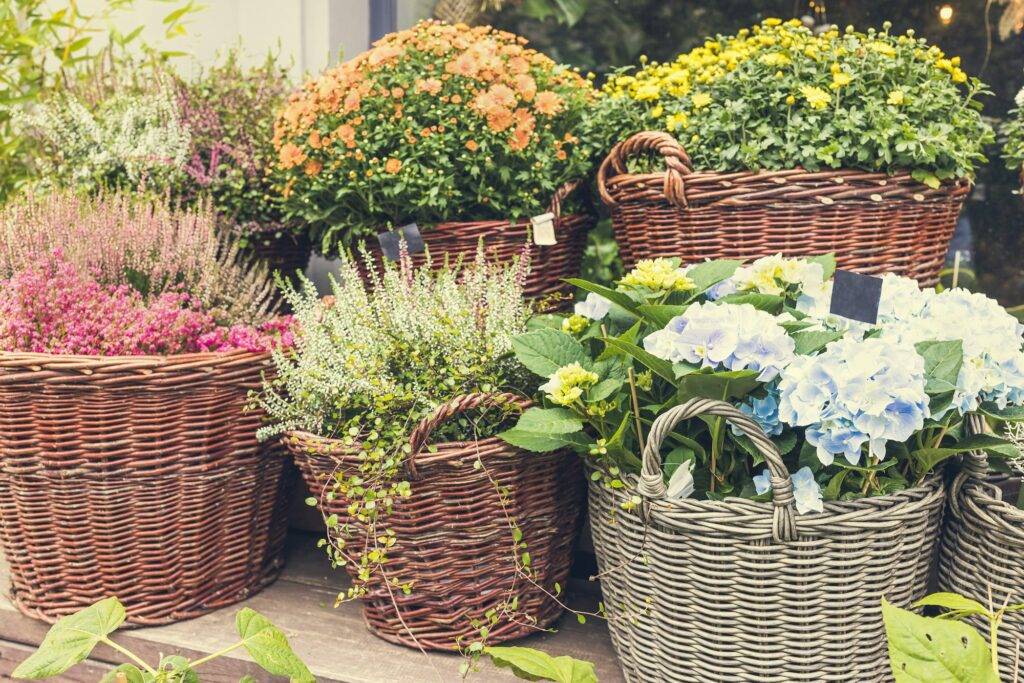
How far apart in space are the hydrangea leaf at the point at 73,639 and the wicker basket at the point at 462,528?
0.37 m

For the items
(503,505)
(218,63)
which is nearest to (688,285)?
(503,505)

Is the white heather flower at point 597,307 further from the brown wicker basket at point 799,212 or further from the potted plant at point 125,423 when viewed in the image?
the potted plant at point 125,423

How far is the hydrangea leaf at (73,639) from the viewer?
131 centimetres

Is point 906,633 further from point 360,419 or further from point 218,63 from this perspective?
point 218,63

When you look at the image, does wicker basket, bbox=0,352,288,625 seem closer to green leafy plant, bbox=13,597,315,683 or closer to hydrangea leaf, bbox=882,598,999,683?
green leafy plant, bbox=13,597,315,683

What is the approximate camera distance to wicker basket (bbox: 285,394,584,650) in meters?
1.39

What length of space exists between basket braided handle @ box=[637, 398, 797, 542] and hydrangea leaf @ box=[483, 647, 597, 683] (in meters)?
0.31

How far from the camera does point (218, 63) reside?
8.93 feet

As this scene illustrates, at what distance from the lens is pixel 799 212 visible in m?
1.59

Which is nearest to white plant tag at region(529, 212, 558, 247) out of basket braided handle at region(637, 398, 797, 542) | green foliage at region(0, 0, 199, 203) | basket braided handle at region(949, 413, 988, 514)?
basket braided handle at region(637, 398, 797, 542)

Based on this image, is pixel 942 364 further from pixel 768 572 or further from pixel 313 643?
pixel 313 643

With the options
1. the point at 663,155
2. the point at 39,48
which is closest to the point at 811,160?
the point at 663,155

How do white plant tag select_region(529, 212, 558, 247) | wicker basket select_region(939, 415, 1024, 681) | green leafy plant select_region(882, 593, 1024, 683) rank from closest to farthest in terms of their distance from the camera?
green leafy plant select_region(882, 593, 1024, 683) < wicker basket select_region(939, 415, 1024, 681) < white plant tag select_region(529, 212, 558, 247)

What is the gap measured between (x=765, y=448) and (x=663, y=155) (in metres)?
0.75
